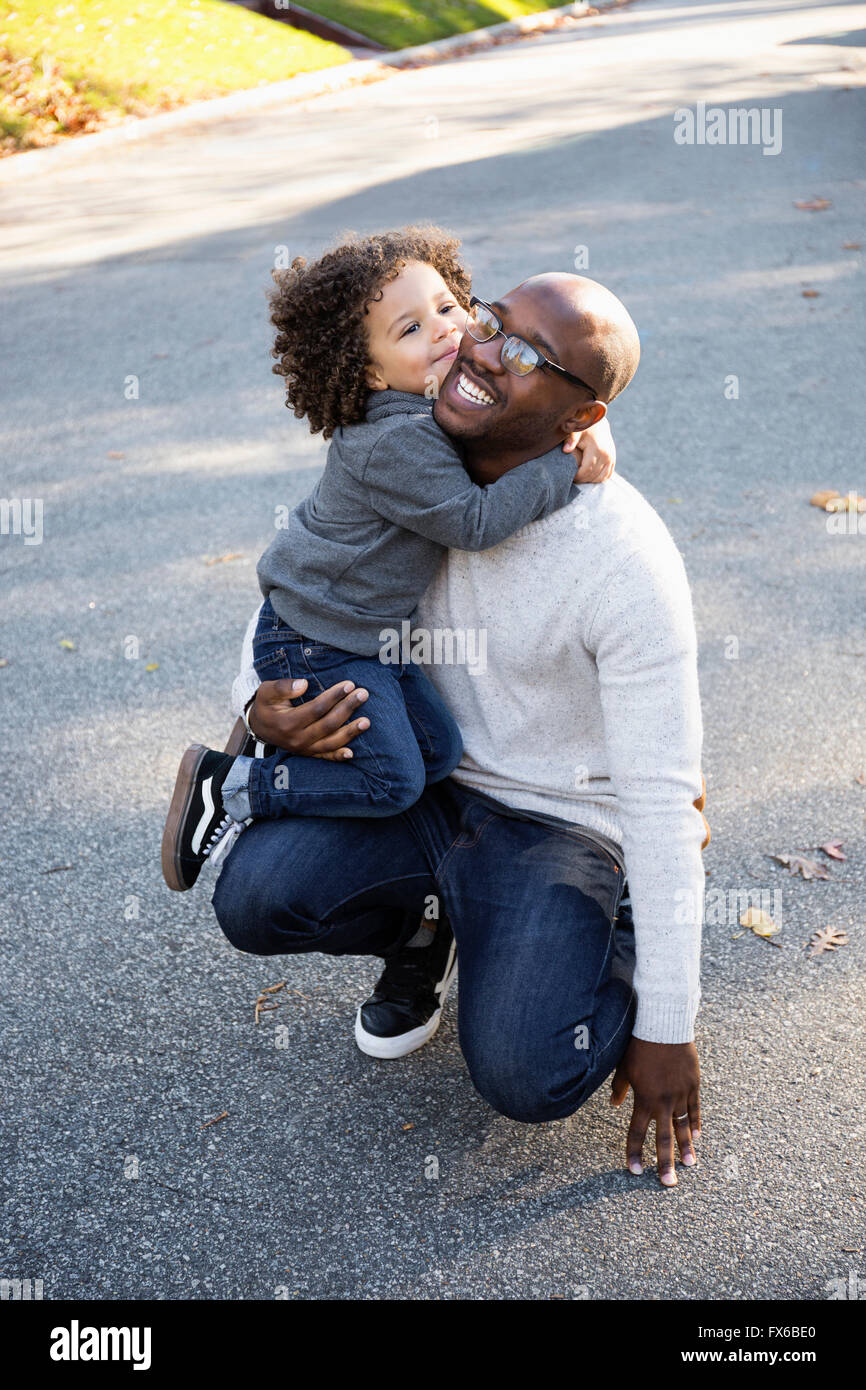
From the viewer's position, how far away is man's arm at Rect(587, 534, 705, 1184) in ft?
6.60

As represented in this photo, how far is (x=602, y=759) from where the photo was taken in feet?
7.36

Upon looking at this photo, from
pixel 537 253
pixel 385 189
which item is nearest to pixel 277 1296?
pixel 537 253

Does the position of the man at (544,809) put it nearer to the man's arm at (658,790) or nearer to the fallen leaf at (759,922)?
the man's arm at (658,790)

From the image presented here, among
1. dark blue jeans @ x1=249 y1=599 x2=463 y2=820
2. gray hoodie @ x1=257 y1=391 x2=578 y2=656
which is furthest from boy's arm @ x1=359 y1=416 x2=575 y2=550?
dark blue jeans @ x1=249 y1=599 x2=463 y2=820

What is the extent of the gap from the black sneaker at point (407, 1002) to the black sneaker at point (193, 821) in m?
0.44

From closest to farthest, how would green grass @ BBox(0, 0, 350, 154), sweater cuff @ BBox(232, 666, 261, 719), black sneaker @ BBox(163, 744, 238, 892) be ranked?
black sneaker @ BBox(163, 744, 238, 892)
sweater cuff @ BBox(232, 666, 261, 719)
green grass @ BBox(0, 0, 350, 154)

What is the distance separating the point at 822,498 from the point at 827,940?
93.8 inches

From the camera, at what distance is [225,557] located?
14.5 feet

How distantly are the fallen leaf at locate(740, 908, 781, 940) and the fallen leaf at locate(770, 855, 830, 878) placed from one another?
0.17m

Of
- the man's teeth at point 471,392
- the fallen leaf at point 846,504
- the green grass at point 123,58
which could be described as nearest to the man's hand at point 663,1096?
the man's teeth at point 471,392

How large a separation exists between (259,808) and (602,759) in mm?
653

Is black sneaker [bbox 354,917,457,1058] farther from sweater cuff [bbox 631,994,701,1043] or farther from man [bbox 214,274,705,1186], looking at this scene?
sweater cuff [bbox 631,994,701,1043]

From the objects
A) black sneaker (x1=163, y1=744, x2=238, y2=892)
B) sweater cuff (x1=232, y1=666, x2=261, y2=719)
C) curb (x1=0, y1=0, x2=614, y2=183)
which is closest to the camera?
black sneaker (x1=163, y1=744, x2=238, y2=892)
